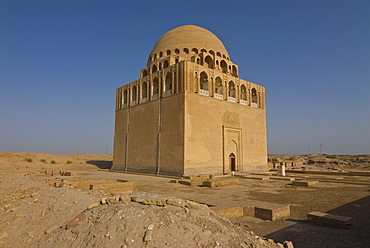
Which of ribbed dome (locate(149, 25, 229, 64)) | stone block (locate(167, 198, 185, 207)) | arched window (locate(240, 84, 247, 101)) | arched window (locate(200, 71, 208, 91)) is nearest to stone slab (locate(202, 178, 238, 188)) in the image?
stone block (locate(167, 198, 185, 207))

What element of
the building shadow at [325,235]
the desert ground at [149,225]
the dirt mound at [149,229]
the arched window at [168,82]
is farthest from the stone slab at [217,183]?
the arched window at [168,82]

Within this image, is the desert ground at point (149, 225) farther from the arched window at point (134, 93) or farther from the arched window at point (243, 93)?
the arched window at point (134, 93)

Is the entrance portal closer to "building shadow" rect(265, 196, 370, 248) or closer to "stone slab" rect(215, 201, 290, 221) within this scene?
"stone slab" rect(215, 201, 290, 221)

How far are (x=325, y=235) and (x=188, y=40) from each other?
2210cm

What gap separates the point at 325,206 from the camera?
8.23 meters

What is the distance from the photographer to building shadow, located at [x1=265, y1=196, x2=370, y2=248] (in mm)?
4863

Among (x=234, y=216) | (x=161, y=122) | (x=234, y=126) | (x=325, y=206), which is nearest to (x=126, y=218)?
(x=234, y=216)

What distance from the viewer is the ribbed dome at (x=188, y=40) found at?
24203mm

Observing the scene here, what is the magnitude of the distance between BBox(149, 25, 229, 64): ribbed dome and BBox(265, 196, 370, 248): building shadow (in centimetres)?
2052

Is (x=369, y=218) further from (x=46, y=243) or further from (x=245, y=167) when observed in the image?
(x=245, y=167)

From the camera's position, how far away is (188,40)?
24359mm

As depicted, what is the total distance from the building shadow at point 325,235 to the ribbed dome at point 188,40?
67.3ft

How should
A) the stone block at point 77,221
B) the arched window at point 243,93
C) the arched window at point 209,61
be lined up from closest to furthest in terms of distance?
the stone block at point 77,221 → the arched window at point 209,61 → the arched window at point 243,93

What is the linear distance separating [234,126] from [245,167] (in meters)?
3.98
